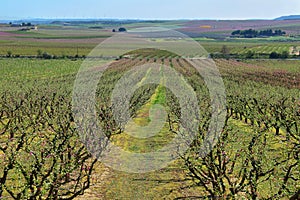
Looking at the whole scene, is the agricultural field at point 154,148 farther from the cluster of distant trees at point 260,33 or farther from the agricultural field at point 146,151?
the cluster of distant trees at point 260,33

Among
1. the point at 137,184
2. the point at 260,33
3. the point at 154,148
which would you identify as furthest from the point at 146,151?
the point at 260,33

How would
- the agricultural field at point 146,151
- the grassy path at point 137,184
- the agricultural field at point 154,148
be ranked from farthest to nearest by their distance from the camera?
the grassy path at point 137,184, the agricultural field at point 146,151, the agricultural field at point 154,148

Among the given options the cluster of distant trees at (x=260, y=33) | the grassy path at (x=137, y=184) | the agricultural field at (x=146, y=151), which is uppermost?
the cluster of distant trees at (x=260, y=33)

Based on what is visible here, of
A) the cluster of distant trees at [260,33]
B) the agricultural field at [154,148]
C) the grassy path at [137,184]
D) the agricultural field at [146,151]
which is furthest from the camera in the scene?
the cluster of distant trees at [260,33]

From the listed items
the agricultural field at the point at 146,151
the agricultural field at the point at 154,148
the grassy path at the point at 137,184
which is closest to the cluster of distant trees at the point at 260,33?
the agricultural field at the point at 146,151

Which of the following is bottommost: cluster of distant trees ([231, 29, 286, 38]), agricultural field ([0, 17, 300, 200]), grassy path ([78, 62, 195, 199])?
grassy path ([78, 62, 195, 199])

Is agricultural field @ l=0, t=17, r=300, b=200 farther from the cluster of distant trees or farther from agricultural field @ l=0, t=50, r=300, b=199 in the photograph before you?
the cluster of distant trees

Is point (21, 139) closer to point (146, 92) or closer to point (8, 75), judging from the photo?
point (146, 92)

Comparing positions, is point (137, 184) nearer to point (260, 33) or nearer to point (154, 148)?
point (154, 148)

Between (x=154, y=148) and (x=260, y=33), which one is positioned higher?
(x=260, y=33)

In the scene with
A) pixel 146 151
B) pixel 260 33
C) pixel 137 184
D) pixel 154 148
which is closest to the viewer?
pixel 137 184

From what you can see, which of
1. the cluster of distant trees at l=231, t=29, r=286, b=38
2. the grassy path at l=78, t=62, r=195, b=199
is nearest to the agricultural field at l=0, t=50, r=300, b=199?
the grassy path at l=78, t=62, r=195, b=199
